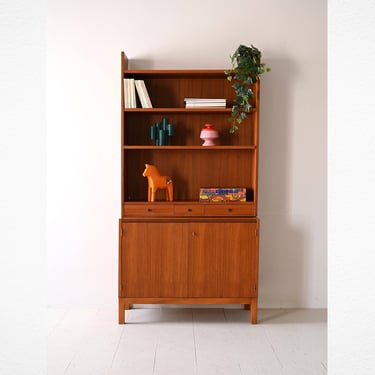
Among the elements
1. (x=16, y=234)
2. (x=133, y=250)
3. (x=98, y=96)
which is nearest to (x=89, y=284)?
(x=133, y=250)

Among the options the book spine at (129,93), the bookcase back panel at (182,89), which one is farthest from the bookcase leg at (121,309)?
the bookcase back panel at (182,89)

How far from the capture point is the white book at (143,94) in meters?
3.83

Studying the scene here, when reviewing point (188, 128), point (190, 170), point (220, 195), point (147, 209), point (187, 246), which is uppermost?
point (188, 128)

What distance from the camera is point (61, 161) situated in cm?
414

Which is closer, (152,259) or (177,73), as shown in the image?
(152,259)

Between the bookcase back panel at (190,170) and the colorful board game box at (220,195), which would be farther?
the bookcase back panel at (190,170)

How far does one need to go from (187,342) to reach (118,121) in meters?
1.78

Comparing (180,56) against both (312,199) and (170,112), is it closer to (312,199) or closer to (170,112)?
(170,112)

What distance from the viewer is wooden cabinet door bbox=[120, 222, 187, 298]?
372 centimetres

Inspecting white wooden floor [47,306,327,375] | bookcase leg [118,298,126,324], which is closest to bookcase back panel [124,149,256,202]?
bookcase leg [118,298,126,324]

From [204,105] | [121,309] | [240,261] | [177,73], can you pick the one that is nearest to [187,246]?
[240,261]

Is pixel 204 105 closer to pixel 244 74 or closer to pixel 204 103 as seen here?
pixel 204 103

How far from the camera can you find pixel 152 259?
12.2ft

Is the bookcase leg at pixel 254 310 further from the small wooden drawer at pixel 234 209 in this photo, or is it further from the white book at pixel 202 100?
the white book at pixel 202 100
